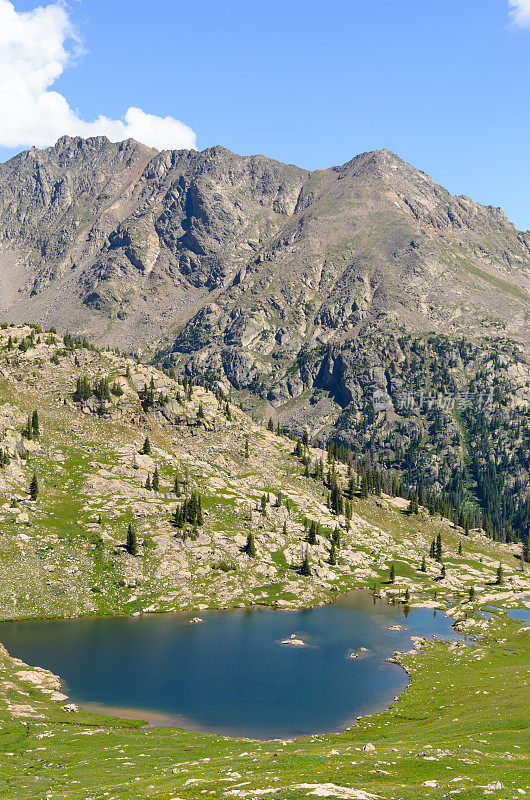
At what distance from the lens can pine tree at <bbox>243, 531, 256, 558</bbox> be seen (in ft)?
569

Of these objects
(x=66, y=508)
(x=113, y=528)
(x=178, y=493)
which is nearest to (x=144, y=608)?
(x=113, y=528)

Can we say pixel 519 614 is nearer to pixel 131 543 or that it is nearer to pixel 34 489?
pixel 131 543

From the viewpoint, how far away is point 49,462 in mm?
188625

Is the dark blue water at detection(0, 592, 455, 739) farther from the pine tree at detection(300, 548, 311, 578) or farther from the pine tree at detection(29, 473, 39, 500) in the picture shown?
the pine tree at detection(29, 473, 39, 500)

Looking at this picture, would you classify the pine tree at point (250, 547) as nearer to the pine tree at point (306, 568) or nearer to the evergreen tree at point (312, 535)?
the pine tree at point (306, 568)

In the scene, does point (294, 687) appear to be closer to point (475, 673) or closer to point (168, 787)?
point (475, 673)

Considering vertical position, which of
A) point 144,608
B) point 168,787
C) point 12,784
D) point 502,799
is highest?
point 502,799

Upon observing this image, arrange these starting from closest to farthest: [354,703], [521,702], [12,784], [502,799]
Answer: [502,799] → [12,784] → [521,702] → [354,703]

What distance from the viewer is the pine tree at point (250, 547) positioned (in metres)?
173

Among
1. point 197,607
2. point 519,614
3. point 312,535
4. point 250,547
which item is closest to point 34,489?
point 197,607

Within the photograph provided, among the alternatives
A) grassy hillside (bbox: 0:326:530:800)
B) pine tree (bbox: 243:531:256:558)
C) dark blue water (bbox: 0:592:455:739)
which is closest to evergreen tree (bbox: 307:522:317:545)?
grassy hillside (bbox: 0:326:530:800)

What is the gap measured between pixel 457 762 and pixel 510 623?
11506cm

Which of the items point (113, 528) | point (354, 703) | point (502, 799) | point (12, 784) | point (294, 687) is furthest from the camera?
point (113, 528)

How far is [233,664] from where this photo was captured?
10600 cm
